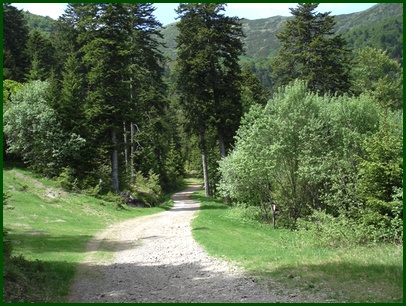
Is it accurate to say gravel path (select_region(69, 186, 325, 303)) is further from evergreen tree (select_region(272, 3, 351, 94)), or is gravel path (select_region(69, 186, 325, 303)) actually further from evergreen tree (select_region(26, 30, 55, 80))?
evergreen tree (select_region(26, 30, 55, 80))

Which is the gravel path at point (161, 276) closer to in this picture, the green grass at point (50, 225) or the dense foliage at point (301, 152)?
the green grass at point (50, 225)

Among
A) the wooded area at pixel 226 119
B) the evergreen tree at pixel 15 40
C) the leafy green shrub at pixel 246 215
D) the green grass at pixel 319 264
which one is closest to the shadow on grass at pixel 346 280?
the green grass at pixel 319 264

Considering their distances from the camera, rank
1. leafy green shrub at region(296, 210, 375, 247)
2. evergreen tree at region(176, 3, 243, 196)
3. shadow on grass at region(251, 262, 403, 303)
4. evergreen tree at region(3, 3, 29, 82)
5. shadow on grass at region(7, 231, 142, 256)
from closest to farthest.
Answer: shadow on grass at region(251, 262, 403, 303)
shadow on grass at region(7, 231, 142, 256)
leafy green shrub at region(296, 210, 375, 247)
evergreen tree at region(176, 3, 243, 196)
evergreen tree at region(3, 3, 29, 82)

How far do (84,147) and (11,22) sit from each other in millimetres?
24788

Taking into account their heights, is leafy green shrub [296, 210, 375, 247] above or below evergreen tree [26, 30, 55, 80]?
below

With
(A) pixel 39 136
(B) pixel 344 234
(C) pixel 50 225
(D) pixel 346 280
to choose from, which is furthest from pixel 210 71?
(D) pixel 346 280

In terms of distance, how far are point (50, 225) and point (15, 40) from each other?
109 ft

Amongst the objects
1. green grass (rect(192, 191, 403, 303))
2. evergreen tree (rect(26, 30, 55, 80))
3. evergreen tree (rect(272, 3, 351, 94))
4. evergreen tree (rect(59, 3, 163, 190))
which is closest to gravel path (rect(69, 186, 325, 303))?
green grass (rect(192, 191, 403, 303))

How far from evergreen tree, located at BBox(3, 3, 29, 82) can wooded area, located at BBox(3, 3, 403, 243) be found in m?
0.20

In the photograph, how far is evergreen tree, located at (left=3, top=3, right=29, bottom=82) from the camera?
4033cm

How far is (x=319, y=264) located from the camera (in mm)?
10586

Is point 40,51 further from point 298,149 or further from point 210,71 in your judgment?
point 298,149

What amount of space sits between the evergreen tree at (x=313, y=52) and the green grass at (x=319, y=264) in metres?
18.9

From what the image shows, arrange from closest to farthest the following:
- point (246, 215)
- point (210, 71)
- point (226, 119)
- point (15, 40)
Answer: point (246, 215) → point (226, 119) → point (210, 71) → point (15, 40)
